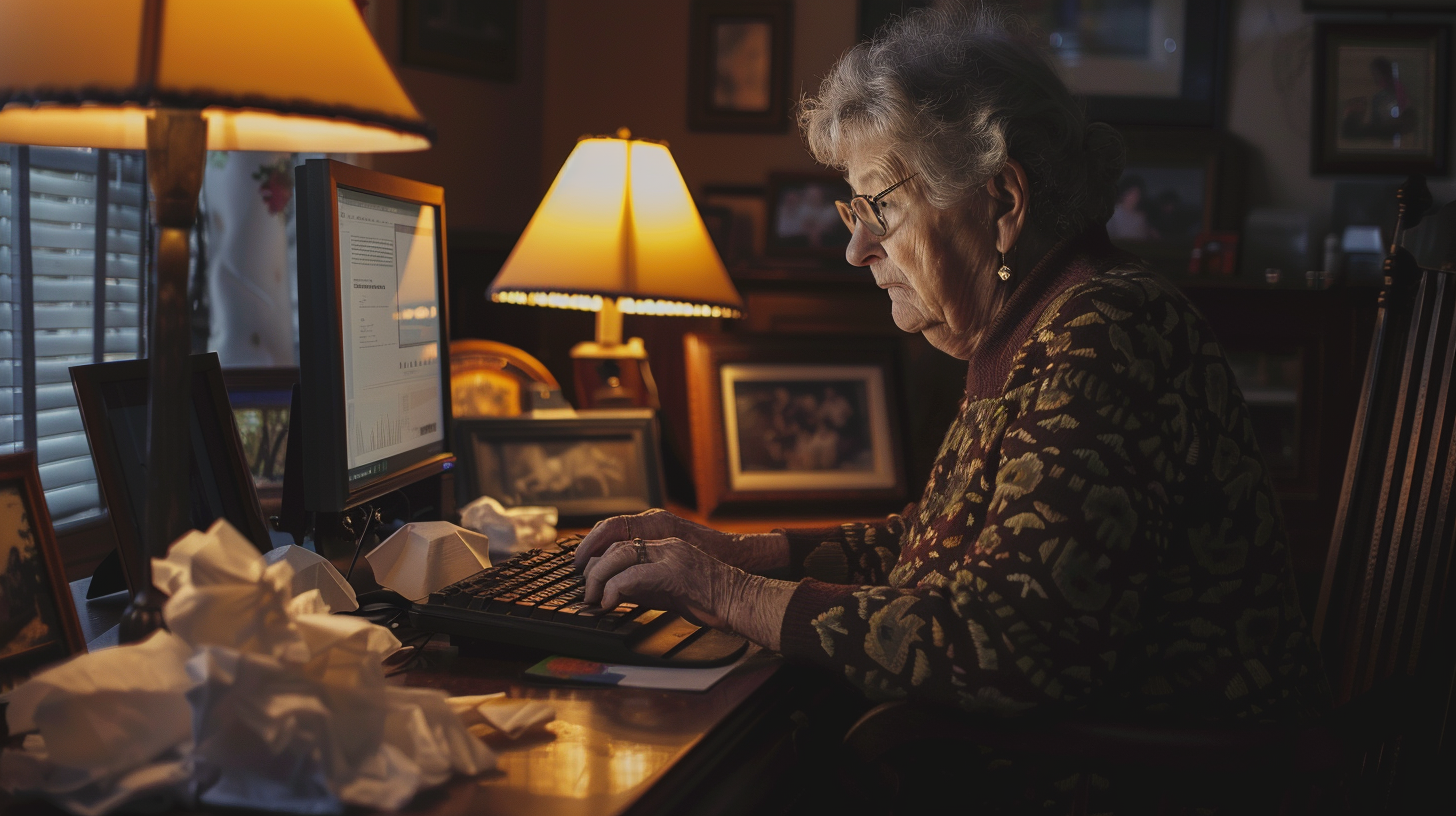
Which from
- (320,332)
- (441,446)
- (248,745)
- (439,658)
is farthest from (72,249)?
(248,745)

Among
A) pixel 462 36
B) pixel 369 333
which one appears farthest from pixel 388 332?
pixel 462 36

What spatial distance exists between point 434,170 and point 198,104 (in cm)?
192

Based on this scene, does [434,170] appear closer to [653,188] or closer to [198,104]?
[653,188]

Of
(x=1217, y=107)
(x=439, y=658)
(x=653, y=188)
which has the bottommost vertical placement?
(x=439, y=658)

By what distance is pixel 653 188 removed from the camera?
192 centimetres

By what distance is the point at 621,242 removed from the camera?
1871 mm

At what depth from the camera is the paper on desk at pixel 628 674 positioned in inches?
36.8

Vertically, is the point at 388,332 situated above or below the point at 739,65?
below

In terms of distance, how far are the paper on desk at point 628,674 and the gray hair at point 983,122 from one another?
573 millimetres

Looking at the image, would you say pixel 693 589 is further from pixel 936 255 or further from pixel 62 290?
pixel 62 290

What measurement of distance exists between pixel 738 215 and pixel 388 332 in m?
1.78

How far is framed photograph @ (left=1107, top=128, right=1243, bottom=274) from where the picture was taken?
107 inches

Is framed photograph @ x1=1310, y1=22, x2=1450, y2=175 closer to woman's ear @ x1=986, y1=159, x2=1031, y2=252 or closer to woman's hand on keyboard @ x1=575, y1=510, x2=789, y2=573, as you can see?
woman's ear @ x1=986, y1=159, x2=1031, y2=252

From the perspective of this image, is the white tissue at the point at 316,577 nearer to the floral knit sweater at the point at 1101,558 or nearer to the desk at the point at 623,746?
the desk at the point at 623,746
